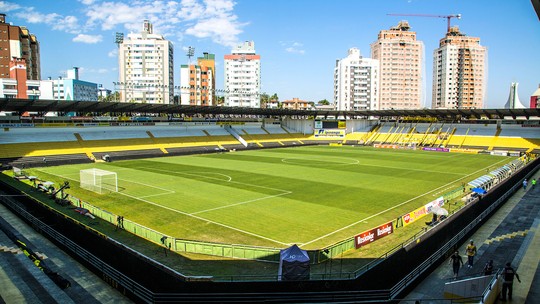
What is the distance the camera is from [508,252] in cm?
1980

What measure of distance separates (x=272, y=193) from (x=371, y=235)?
48.2 ft

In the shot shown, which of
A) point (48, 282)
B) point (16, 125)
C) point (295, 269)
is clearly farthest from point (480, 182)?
point (16, 125)

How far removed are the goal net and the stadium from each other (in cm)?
22

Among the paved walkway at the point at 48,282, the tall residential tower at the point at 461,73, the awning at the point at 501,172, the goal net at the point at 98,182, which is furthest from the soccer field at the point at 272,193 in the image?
the tall residential tower at the point at 461,73

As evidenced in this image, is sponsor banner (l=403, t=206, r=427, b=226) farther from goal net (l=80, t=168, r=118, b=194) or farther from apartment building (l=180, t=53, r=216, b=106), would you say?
apartment building (l=180, t=53, r=216, b=106)

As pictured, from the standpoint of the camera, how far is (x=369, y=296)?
47.3 ft

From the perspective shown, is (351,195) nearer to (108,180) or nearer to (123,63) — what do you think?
(108,180)

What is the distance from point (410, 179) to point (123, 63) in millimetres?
114818

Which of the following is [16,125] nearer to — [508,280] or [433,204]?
[433,204]

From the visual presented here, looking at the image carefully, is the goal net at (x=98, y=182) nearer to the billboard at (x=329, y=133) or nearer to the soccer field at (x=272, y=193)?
the soccer field at (x=272, y=193)

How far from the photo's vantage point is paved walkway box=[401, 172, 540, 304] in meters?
15.4

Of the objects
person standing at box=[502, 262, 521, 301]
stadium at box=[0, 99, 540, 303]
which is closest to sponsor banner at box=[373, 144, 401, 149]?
stadium at box=[0, 99, 540, 303]

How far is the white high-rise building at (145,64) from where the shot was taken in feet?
416

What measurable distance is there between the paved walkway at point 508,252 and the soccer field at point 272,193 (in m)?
5.76
